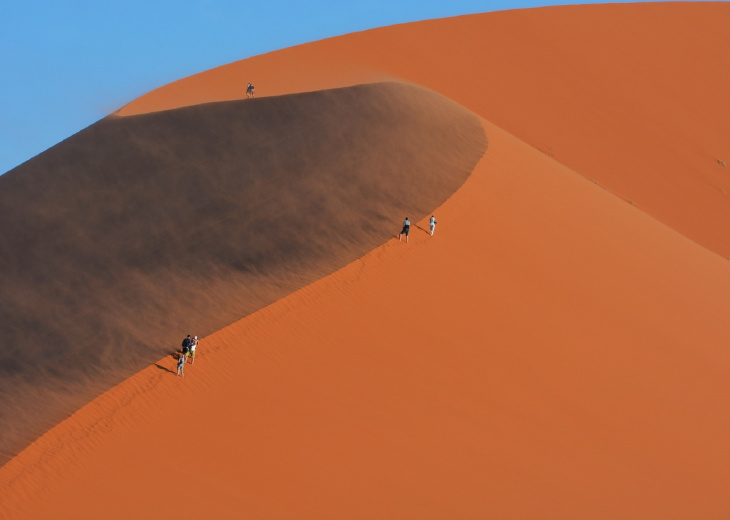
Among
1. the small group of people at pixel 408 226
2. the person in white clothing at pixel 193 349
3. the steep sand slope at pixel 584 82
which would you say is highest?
the steep sand slope at pixel 584 82

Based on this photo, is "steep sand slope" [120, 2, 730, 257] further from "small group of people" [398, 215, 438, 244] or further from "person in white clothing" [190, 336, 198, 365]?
"person in white clothing" [190, 336, 198, 365]

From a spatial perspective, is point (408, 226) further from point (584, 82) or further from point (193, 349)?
point (584, 82)

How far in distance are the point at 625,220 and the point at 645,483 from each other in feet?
34.5

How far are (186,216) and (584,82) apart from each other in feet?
73.1

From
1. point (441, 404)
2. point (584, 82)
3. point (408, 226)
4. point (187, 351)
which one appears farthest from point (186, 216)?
point (584, 82)

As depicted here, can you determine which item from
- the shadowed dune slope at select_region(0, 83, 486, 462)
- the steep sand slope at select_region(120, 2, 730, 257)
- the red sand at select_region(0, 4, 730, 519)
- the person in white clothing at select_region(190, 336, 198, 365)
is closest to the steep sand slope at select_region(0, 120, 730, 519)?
the red sand at select_region(0, 4, 730, 519)

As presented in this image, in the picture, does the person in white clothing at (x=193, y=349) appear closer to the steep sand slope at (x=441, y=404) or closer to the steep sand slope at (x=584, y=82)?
the steep sand slope at (x=441, y=404)

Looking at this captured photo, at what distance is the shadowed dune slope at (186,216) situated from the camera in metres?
19.1

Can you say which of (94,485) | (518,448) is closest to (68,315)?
(94,485)

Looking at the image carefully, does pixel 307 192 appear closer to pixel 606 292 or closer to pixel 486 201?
pixel 486 201

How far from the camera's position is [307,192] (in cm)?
2250

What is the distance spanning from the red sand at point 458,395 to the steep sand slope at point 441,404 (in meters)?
0.04

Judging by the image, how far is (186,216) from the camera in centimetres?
2200

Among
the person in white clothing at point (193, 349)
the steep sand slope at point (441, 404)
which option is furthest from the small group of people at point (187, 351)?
the steep sand slope at point (441, 404)
